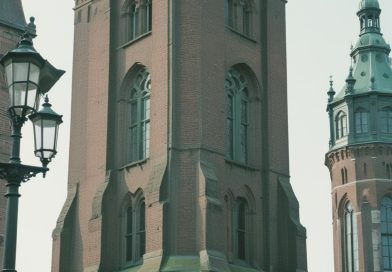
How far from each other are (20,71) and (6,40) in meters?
25.3

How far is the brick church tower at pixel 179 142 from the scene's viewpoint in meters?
34.3

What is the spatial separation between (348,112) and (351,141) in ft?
7.97

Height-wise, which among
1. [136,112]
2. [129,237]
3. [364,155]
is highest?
[364,155]

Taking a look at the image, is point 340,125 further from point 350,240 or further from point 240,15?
point 240,15

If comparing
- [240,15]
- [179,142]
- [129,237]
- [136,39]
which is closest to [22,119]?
[179,142]

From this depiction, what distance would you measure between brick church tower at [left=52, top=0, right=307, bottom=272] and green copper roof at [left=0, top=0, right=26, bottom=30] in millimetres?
2696

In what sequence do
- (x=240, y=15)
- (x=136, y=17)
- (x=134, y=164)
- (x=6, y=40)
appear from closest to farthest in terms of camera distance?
(x=134, y=164)
(x=136, y=17)
(x=240, y=15)
(x=6, y=40)

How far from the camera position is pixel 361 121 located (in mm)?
83812

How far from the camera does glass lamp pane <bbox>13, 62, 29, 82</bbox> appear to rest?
16062 mm

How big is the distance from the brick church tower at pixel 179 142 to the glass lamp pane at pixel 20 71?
17734 mm

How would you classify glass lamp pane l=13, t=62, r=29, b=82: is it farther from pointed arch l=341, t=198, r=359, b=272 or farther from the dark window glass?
the dark window glass

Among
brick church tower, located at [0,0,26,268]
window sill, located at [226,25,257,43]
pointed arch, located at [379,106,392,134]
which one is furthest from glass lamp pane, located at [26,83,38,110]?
pointed arch, located at [379,106,392,134]

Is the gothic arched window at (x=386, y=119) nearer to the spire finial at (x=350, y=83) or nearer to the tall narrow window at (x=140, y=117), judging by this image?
the spire finial at (x=350, y=83)

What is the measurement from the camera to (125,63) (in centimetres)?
3847
